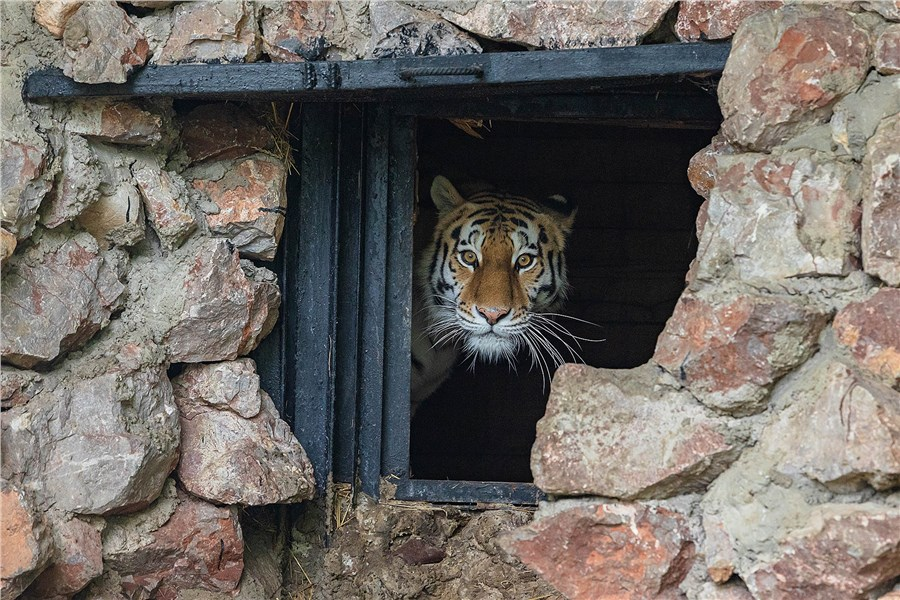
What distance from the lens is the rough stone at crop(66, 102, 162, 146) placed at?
9.96 feet

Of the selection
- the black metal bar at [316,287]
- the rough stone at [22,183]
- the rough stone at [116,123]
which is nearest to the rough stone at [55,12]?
the rough stone at [116,123]

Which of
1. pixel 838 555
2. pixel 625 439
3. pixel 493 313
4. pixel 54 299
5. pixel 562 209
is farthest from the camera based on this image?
pixel 562 209

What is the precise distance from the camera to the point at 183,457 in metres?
3.22

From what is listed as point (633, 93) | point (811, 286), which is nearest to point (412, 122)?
point (633, 93)

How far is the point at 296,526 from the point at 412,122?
61.8 inches

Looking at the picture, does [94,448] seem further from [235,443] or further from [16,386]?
[235,443]

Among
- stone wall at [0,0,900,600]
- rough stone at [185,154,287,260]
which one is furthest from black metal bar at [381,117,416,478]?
rough stone at [185,154,287,260]

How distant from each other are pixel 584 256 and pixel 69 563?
3.69m

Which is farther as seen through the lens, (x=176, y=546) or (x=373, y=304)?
(x=373, y=304)

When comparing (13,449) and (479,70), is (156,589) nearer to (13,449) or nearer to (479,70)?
(13,449)

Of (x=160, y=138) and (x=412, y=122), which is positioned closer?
(x=160, y=138)

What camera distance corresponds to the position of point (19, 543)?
108 inches

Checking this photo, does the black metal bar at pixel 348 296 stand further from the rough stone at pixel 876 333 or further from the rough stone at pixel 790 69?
the rough stone at pixel 876 333

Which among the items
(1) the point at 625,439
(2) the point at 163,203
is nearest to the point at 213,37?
(2) the point at 163,203
